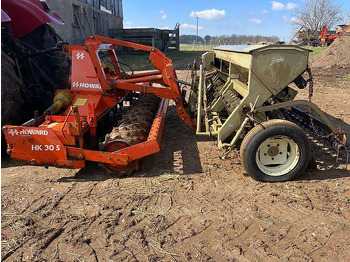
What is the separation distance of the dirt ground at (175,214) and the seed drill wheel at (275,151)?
15 cm

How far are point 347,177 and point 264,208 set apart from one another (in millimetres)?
1369

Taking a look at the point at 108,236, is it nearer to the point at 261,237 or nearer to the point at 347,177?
the point at 261,237

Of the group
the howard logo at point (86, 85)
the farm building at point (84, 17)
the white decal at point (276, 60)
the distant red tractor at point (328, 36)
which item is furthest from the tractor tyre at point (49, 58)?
the distant red tractor at point (328, 36)

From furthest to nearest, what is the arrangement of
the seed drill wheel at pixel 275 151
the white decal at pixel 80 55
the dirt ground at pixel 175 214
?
the white decal at pixel 80 55 → the seed drill wheel at pixel 275 151 → the dirt ground at pixel 175 214

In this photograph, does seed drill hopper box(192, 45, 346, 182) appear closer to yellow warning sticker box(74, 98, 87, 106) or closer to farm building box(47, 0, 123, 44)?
yellow warning sticker box(74, 98, 87, 106)

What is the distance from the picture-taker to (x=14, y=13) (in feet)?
16.4

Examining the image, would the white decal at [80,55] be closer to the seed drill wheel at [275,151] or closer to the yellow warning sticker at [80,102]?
the yellow warning sticker at [80,102]

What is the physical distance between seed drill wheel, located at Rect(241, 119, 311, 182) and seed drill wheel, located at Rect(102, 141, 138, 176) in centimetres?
138

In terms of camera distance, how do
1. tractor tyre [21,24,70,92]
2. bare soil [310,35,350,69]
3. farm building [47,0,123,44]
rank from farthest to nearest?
bare soil [310,35,350,69] → farm building [47,0,123,44] → tractor tyre [21,24,70,92]

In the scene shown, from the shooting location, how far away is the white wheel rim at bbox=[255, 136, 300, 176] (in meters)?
3.56

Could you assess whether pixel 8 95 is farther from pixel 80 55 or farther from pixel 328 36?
pixel 328 36

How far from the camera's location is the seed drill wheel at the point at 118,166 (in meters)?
3.74

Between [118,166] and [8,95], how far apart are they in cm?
170

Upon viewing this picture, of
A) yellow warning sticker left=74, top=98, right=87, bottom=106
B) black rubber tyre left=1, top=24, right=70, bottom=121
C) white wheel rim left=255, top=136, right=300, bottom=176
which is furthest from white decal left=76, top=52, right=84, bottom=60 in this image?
white wheel rim left=255, top=136, right=300, bottom=176
